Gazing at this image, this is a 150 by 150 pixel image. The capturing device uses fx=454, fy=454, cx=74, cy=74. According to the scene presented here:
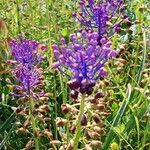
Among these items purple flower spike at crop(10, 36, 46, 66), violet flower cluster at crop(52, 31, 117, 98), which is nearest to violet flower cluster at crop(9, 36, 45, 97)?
purple flower spike at crop(10, 36, 46, 66)

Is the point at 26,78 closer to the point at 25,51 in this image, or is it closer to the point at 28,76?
the point at 28,76

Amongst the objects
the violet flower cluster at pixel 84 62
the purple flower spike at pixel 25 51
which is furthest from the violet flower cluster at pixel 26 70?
the violet flower cluster at pixel 84 62

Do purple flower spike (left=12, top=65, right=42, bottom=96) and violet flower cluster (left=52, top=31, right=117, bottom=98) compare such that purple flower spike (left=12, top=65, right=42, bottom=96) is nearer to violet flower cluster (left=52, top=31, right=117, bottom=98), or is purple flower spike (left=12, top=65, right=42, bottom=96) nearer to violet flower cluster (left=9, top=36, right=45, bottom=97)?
violet flower cluster (left=9, top=36, right=45, bottom=97)

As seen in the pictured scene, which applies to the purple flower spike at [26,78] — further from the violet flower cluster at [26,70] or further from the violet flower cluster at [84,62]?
the violet flower cluster at [84,62]

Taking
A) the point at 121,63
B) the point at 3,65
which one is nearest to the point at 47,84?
the point at 3,65

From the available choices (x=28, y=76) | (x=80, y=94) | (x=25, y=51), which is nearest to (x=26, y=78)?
(x=28, y=76)

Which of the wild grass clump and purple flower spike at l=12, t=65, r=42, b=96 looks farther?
purple flower spike at l=12, t=65, r=42, b=96

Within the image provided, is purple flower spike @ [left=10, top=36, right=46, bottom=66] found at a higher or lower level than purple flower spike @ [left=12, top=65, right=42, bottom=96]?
higher

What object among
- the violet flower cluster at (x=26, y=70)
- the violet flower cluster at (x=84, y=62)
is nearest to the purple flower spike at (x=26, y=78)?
the violet flower cluster at (x=26, y=70)

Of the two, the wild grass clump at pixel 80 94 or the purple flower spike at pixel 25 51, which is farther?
the purple flower spike at pixel 25 51

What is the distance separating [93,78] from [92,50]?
0.10m

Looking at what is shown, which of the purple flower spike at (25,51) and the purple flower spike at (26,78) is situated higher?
the purple flower spike at (25,51)

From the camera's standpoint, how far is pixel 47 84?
2236 millimetres

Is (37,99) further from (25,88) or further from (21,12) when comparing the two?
(21,12)
